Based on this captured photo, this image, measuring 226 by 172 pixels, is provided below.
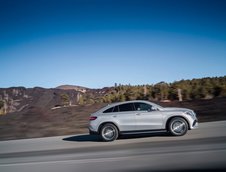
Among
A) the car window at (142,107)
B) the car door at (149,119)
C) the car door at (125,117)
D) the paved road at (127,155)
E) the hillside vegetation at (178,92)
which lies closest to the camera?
the paved road at (127,155)

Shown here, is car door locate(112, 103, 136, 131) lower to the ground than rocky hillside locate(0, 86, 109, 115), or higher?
lower

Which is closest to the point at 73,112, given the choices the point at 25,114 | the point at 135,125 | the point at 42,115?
the point at 42,115

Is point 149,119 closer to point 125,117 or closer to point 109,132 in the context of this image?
point 125,117

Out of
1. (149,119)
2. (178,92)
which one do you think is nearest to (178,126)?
(149,119)

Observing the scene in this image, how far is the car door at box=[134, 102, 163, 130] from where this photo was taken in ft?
42.0

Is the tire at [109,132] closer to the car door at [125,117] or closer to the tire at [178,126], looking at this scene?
the car door at [125,117]

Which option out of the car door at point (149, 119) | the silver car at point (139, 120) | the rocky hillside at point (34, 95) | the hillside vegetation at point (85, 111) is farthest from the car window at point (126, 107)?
the rocky hillside at point (34, 95)

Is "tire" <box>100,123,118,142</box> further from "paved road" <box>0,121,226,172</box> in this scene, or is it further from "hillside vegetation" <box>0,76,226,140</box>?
"hillside vegetation" <box>0,76,226,140</box>

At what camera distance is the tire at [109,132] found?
43.3ft

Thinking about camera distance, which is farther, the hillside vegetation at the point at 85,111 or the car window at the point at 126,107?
the hillside vegetation at the point at 85,111

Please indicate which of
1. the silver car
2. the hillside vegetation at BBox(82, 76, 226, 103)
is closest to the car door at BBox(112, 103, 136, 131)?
the silver car

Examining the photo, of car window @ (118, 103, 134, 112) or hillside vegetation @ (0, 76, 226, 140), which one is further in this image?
hillside vegetation @ (0, 76, 226, 140)

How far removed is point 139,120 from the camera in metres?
12.9

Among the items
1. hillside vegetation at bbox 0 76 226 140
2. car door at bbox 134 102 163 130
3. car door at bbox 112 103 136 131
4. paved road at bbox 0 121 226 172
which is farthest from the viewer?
hillside vegetation at bbox 0 76 226 140
